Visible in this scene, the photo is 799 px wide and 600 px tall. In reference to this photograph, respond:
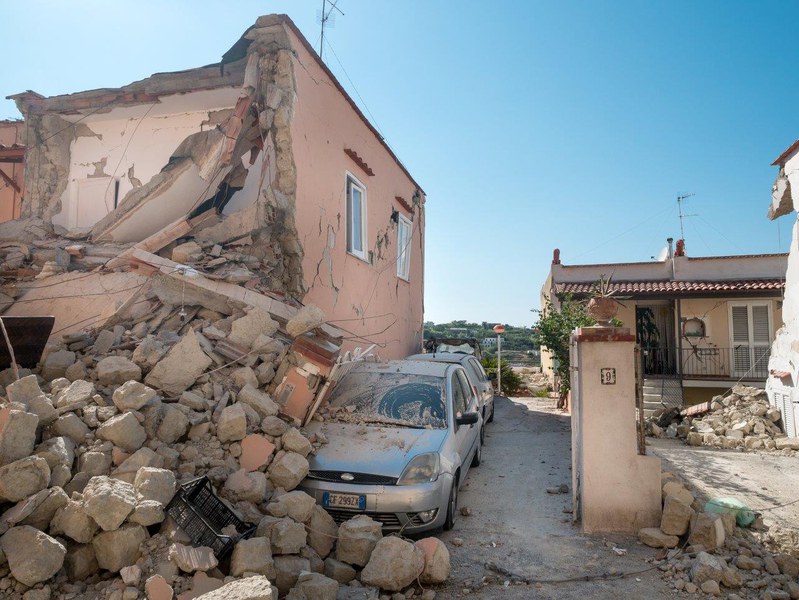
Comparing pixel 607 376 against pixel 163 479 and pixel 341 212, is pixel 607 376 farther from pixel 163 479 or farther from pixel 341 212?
pixel 341 212

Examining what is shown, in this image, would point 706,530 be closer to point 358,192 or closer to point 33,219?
point 358,192

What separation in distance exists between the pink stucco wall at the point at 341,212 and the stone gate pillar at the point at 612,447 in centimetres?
389

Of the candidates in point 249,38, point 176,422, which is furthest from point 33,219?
point 176,422

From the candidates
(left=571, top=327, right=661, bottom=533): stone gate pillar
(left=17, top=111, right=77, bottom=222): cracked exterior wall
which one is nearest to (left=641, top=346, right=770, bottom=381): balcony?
(left=571, top=327, right=661, bottom=533): stone gate pillar

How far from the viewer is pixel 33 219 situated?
27.0 ft

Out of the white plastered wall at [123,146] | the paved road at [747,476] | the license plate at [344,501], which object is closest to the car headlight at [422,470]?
the license plate at [344,501]

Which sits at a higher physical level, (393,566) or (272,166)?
(272,166)

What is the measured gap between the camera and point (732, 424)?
34.3 ft

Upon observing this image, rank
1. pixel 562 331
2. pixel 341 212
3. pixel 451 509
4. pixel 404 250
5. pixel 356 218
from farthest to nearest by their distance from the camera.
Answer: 1. pixel 562 331
2. pixel 404 250
3. pixel 356 218
4. pixel 341 212
5. pixel 451 509

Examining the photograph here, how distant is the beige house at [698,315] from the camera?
56.7ft

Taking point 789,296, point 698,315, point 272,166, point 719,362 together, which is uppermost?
point 272,166

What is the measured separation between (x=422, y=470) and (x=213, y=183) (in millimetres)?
4723

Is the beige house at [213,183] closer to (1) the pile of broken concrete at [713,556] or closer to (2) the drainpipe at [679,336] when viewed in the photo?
(1) the pile of broken concrete at [713,556]

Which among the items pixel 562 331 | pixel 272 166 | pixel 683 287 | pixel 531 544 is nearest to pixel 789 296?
pixel 562 331
